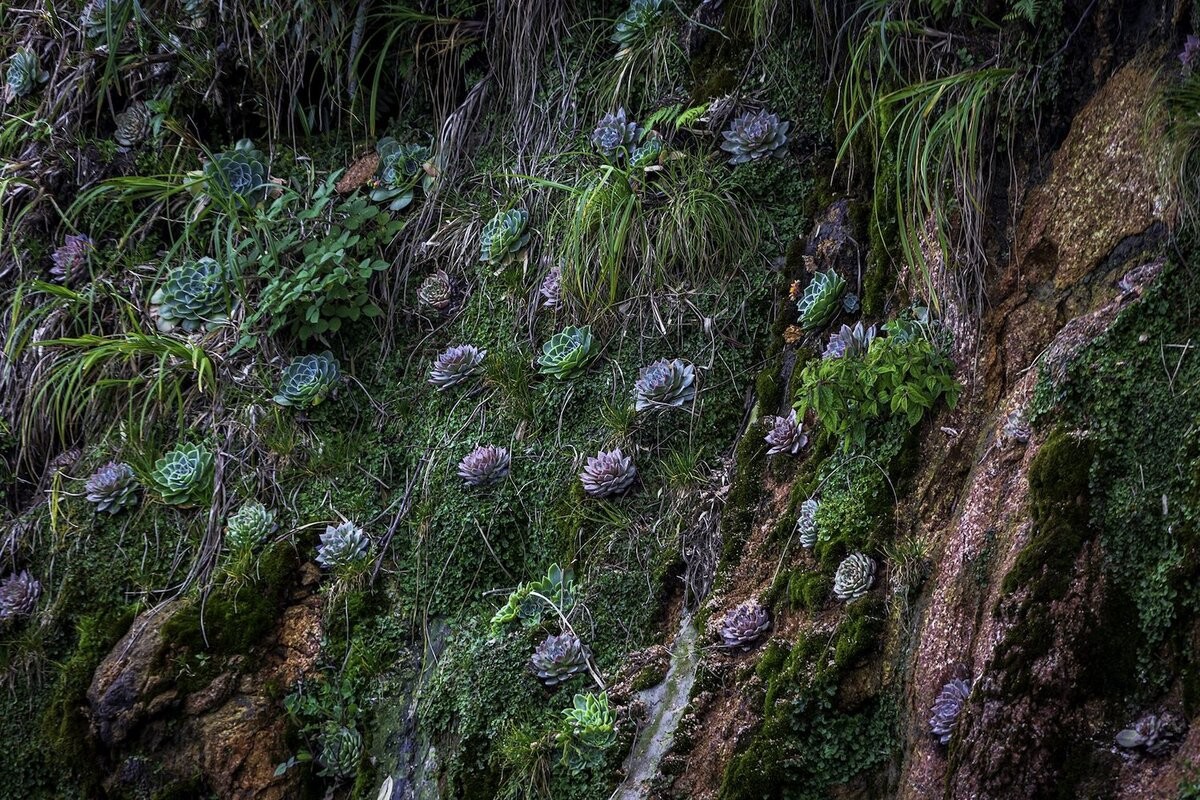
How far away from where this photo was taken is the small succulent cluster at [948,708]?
2.22 meters

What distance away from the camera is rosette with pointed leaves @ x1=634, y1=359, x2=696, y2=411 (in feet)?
11.1

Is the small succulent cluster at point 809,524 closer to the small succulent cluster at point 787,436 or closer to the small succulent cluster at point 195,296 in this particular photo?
the small succulent cluster at point 787,436

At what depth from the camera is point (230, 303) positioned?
419 cm

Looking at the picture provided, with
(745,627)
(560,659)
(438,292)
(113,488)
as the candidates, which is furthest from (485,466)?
(113,488)

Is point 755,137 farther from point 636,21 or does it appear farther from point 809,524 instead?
point 809,524

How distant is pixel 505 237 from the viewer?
4.01m

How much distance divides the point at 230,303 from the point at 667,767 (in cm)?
258

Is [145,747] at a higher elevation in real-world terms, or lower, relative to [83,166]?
lower

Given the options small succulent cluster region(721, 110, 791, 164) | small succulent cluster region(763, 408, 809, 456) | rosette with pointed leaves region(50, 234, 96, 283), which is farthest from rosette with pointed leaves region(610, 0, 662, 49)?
rosette with pointed leaves region(50, 234, 96, 283)

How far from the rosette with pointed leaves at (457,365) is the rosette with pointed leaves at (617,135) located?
2.90ft

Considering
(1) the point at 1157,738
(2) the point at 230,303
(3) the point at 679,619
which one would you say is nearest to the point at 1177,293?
(1) the point at 1157,738

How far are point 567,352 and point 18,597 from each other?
91.9 inches

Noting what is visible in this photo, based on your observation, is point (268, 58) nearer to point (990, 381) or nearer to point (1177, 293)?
point (990, 381)

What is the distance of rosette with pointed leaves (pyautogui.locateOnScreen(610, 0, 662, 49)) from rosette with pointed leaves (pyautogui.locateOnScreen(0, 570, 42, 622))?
10.2 ft
